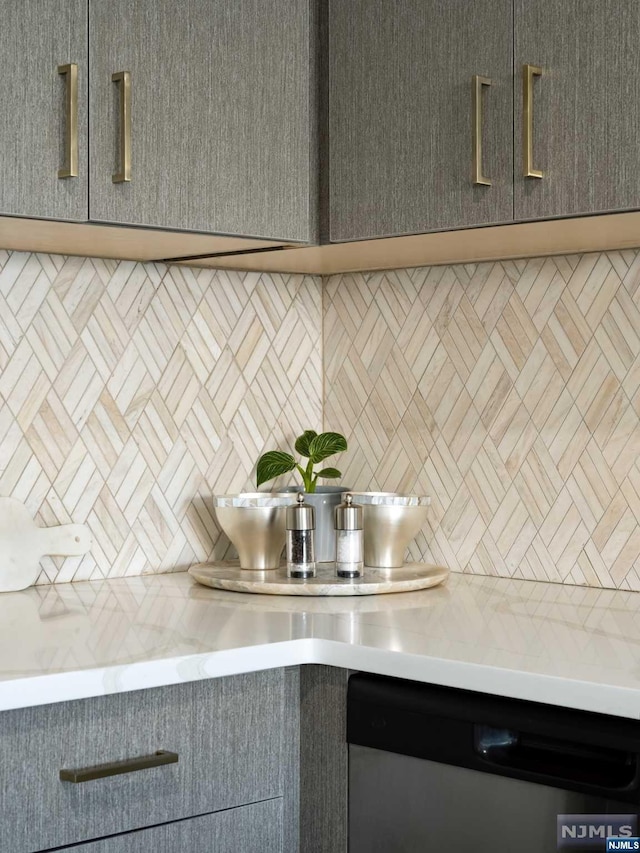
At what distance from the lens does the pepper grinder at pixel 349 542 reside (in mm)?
2082

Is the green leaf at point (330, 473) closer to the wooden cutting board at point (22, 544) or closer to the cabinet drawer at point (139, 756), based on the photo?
the wooden cutting board at point (22, 544)

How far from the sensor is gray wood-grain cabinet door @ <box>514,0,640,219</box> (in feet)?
5.31

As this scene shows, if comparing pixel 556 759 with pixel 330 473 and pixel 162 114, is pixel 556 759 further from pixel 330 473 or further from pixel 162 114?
pixel 162 114

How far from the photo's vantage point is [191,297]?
7.68 ft

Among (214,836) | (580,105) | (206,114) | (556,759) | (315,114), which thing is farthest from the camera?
(315,114)

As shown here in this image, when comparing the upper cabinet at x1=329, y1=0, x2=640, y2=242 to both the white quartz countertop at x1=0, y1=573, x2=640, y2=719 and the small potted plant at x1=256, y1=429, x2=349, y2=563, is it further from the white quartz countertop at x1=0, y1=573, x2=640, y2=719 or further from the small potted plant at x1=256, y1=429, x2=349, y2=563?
the white quartz countertop at x1=0, y1=573, x2=640, y2=719

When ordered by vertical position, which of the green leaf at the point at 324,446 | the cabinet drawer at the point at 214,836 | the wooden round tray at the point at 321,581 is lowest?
the cabinet drawer at the point at 214,836

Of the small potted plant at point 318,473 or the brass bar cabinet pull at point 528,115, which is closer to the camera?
the brass bar cabinet pull at point 528,115

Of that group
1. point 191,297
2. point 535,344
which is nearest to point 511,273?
point 535,344

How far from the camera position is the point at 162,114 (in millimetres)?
1826

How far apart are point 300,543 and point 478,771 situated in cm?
73

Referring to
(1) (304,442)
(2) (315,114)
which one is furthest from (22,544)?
(2) (315,114)

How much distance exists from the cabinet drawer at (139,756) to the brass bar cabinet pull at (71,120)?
0.77 meters

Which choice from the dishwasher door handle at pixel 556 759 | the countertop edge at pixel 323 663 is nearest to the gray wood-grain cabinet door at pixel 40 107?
the countertop edge at pixel 323 663
